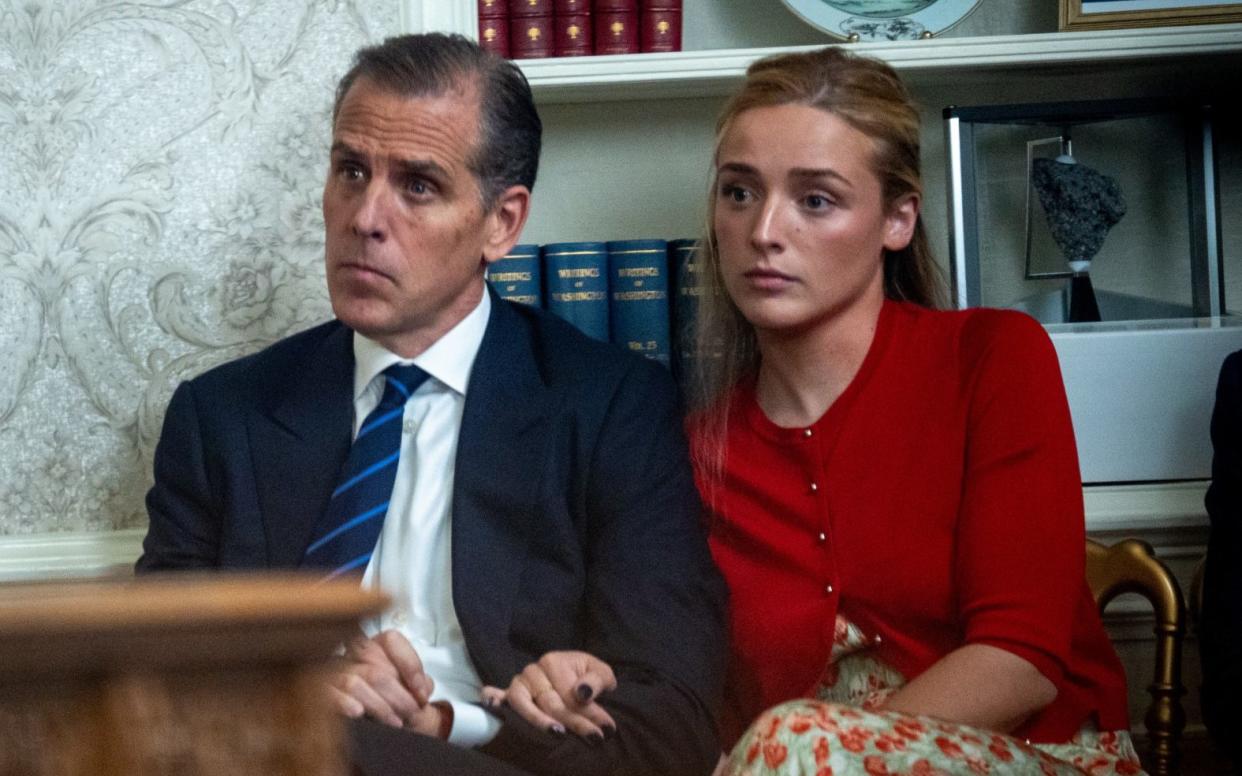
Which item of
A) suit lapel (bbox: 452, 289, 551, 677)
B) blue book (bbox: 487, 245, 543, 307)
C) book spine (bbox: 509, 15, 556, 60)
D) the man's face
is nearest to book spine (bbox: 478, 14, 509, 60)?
book spine (bbox: 509, 15, 556, 60)

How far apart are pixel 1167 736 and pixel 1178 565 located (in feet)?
1.05

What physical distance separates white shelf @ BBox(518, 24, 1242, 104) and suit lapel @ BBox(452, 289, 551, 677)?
1.48 feet

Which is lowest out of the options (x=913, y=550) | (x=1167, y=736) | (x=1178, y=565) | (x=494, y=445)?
(x=1167, y=736)

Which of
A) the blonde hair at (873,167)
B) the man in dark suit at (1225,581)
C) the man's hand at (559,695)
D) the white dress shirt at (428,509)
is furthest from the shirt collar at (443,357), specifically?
the man in dark suit at (1225,581)

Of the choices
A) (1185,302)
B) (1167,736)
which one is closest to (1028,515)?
(1167,736)

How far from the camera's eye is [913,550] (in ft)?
4.69

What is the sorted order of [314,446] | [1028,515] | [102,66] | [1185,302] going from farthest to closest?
[1185,302]
[102,66]
[314,446]
[1028,515]

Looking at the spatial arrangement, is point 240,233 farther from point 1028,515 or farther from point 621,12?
point 1028,515

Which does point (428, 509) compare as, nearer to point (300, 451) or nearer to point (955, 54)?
point (300, 451)

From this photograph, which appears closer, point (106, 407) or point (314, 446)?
point (314, 446)

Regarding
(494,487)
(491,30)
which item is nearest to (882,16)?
(491,30)

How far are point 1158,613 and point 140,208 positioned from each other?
1271 mm

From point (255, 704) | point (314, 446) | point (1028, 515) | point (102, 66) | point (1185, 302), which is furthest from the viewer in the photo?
point (1185, 302)

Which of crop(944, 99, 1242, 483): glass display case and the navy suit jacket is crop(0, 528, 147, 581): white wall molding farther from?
crop(944, 99, 1242, 483): glass display case
